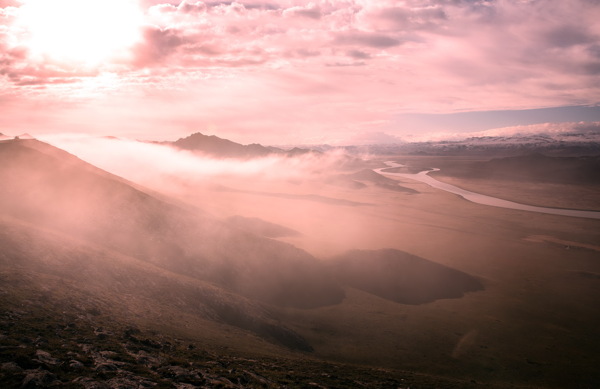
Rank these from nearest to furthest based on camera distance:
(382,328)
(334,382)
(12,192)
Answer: (334,382)
(382,328)
(12,192)

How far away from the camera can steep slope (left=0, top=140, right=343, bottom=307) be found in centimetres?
7950

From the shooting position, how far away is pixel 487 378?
54.2 meters

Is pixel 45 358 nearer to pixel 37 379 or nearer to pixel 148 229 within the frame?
pixel 37 379

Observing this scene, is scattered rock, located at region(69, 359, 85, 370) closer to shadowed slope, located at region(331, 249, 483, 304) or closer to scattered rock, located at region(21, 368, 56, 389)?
scattered rock, located at region(21, 368, 56, 389)

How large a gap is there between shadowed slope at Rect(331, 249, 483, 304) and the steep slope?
9.45 metres

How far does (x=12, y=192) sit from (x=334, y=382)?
90661 millimetres

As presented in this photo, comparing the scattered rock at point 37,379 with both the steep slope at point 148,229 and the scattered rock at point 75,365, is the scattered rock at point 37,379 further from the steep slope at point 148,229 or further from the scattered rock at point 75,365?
the steep slope at point 148,229

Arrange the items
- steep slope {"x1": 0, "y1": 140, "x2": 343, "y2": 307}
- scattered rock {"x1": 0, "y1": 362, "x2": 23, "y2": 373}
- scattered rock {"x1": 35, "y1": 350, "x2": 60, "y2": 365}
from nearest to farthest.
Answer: scattered rock {"x1": 0, "y1": 362, "x2": 23, "y2": 373} → scattered rock {"x1": 35, "y1": 350, "x2": 60, "y2": 365} → steep slope {"x1": 0, "y1": 140, "x2": 343, "y2": 307}

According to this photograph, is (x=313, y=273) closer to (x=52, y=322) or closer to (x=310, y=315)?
(x=310, y=315)

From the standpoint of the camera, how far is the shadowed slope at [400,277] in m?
91.9

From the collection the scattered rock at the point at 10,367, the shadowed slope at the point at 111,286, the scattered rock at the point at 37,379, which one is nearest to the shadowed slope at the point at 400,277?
the shadowed slope at the point at 111,286

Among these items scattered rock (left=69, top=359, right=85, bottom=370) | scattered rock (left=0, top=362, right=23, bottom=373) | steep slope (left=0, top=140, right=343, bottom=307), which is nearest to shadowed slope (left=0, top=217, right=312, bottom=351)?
steep slope (left=0, top=140, right=343, bottom=307)

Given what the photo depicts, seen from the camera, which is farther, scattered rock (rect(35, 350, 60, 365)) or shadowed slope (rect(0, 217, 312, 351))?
shadowed slope (rect(0, 217, 312, 351))

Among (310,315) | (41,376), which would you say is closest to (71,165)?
(310,315)
